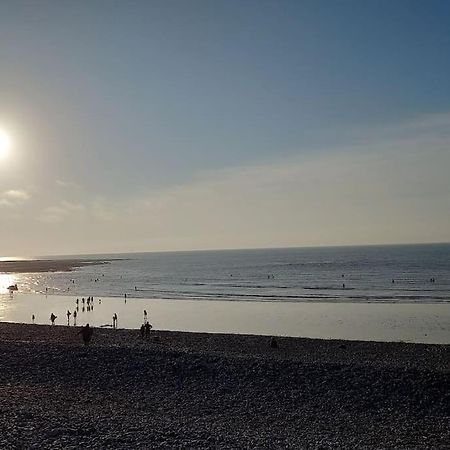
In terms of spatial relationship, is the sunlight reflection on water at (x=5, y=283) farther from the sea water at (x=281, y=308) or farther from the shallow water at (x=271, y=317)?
the shallow water at (x=271, y=317)

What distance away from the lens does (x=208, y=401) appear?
16594 mm

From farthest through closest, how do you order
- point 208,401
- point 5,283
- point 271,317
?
point 5,283 < point 271,317 < point 208,401

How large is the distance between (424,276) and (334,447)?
263 ft

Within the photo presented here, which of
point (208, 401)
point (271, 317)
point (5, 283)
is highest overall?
point (208, 401)

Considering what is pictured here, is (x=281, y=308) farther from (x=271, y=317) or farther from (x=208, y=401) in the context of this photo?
(x=208, y=401)

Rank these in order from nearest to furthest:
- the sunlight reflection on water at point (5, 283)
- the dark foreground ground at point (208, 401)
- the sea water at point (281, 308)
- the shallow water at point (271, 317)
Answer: the dark foreground ground at point (208, 401) → the shallow water at point (271, 317) → the sea water at point (281, 308) → the sunlight reflection on water at point (5, 283)

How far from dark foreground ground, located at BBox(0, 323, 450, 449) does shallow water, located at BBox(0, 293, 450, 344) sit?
1235 cm

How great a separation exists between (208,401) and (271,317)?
29.8 m

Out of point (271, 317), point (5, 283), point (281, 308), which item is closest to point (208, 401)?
point (271, 317)

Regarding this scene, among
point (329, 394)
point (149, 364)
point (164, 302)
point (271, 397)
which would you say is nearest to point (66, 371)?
point (149, 364)

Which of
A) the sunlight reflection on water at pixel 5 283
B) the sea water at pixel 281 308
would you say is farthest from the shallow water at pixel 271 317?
the sunlight reflection on water at pixel 5 283

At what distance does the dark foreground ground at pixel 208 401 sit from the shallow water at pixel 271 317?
1235 centimetres

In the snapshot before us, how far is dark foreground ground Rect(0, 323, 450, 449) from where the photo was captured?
1292 cm

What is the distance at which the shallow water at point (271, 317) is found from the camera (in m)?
37.2
